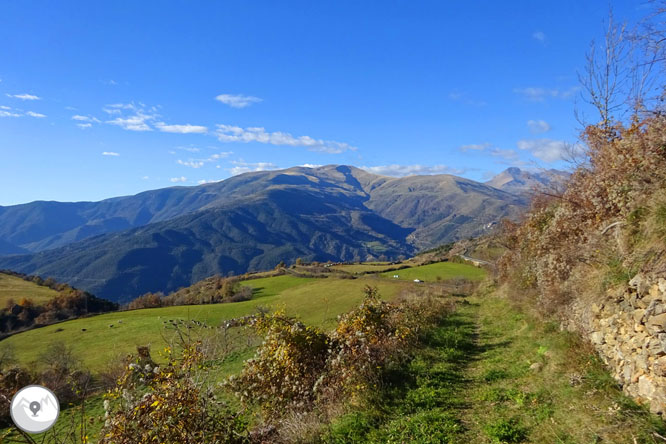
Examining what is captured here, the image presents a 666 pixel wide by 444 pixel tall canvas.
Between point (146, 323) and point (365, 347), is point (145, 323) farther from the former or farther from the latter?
point (365, 347)

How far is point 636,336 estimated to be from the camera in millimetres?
7195

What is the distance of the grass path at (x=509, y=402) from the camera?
261 inches

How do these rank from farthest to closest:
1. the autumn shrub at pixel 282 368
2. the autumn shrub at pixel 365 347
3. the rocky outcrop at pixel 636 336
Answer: the autumn shrub at pixel 282 368 → the autumn shrub at pixel 365 347 → the rocky outcrop at pixel 636 336

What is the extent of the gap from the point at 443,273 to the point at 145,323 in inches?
1858

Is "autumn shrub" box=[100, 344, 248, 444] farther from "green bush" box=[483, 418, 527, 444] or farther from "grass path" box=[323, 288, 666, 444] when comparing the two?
"green bush" box=[483, 418, 527, 444]

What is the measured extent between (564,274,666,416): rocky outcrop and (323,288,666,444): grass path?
0.31 m

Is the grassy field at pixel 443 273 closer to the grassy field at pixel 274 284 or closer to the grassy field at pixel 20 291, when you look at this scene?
the grassy field at pixel 274 284

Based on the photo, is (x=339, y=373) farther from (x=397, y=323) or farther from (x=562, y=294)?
(x=562, y=294)

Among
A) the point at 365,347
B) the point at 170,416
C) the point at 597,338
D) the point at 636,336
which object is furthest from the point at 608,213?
the point at 170,416

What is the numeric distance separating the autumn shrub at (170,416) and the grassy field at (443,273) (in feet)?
160

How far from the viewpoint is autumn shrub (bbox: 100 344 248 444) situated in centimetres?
707

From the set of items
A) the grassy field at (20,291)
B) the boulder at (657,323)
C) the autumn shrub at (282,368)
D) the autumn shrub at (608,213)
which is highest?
the autumn shrub at (608,213)

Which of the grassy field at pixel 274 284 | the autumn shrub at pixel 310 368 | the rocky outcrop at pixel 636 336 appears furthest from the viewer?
the grassy field at pixel 274 284

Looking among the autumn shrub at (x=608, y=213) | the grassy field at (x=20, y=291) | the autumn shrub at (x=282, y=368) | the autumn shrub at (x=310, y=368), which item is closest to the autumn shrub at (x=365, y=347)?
the autumn shrub at (x=310, y=368)
